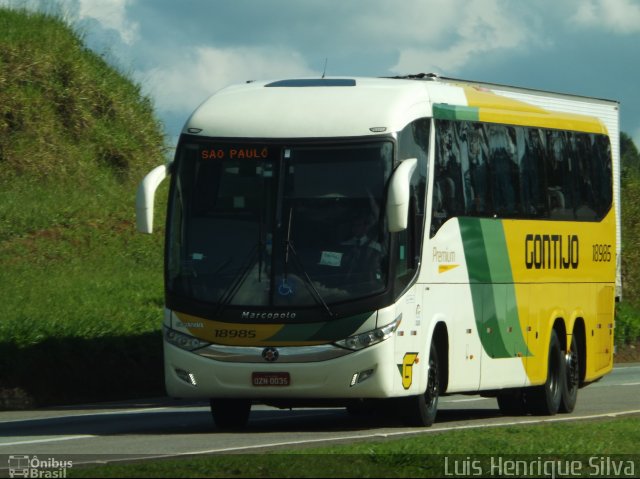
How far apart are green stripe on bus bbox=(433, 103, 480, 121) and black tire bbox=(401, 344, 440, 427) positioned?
2.74 m

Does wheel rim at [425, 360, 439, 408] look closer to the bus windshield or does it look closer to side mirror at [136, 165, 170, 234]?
the bus windshield

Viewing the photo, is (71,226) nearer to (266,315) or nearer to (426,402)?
(426,402)

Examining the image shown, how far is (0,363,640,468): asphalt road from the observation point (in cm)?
1411

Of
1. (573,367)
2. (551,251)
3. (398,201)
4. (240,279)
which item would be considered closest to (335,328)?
(240,279)

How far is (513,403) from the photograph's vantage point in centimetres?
2061

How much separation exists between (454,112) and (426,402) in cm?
361

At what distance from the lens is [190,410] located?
21453 mm

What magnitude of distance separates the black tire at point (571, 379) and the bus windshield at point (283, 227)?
6.02m

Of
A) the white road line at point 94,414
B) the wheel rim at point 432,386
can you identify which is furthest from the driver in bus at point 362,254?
the white road line at point 94,414

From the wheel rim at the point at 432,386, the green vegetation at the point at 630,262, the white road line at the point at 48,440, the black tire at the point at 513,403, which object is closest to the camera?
the white road line at the point at 48,440

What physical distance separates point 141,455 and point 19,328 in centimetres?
1031

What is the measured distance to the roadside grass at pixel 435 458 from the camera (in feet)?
34.4

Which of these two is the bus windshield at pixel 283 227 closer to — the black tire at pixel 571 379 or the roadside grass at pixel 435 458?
the roadside grass at pixel 435 458

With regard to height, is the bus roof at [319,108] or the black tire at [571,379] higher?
the bus roof at [319,108]
